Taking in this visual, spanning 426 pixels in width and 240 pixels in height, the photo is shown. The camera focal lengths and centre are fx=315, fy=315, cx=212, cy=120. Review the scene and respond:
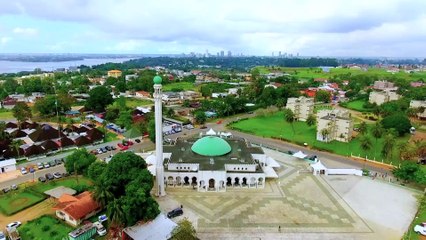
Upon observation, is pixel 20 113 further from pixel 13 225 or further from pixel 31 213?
pixel 13 225

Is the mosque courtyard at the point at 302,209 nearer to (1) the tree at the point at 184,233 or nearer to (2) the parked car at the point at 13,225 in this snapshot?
(1) the tree at the point at 184,233

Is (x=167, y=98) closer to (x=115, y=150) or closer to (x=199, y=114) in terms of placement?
(x=199, y=114)

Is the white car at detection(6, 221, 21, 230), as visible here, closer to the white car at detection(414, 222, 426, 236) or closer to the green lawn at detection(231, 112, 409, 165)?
the white car at detection(414, 222, 426, 236)

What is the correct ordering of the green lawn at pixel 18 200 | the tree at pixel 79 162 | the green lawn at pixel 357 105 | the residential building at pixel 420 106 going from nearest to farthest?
1. the green lawn at pixel 18 200
2. the tree at pixel 79 162
3. the residential building at pixel 420 106
4. the green lawn at pixel 357 105

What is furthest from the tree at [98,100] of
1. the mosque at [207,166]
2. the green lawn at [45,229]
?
the green lawn at [45,229]

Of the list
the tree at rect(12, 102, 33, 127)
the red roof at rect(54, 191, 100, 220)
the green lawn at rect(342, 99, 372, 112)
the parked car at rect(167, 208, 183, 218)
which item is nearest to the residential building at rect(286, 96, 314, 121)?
the green lawn at rect(342, 99, 372, 112)
